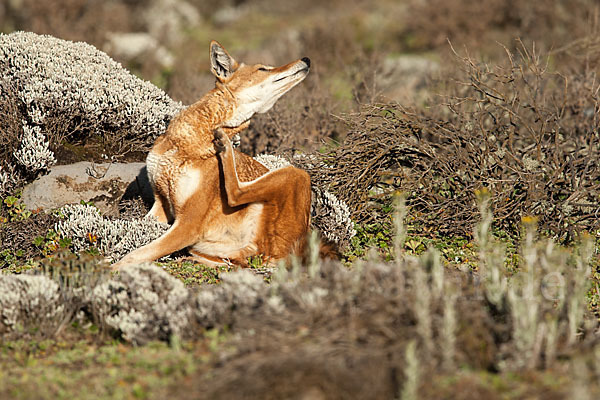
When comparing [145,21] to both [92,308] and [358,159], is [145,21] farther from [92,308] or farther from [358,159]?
[92,308]

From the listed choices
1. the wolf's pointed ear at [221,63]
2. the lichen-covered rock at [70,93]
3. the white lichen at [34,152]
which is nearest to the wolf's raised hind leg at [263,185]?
the wolf's pointed ear at [221,63]

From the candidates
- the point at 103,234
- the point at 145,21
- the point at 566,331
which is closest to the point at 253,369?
the point at 566,331

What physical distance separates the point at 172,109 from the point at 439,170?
3.82m

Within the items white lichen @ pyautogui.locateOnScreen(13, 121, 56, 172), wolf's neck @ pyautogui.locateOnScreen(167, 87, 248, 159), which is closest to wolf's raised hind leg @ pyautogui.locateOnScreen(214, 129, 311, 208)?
wolf's neck @ pyautogui.locateOnScreen(167, 87, 248, 159)

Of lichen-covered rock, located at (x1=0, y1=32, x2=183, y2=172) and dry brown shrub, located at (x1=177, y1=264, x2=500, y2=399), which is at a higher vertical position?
lichen-covered rock, located at (x1=0, y1=32, x2=183, y2=172)

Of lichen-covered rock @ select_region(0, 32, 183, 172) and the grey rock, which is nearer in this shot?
the grey rock

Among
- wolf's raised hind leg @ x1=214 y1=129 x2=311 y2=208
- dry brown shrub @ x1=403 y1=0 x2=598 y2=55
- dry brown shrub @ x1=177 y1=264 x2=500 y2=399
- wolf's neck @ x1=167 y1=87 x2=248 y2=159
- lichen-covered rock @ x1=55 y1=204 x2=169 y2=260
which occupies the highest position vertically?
dry brown shrub @ x1=403 y1=0 x2=598 y2=55

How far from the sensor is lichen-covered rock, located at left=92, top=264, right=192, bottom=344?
15.5 ft

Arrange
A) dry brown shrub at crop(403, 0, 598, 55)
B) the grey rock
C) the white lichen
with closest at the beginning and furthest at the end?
the white lichen < the grey rock < dry brown shrub at crop(403, 0, 598, 55)

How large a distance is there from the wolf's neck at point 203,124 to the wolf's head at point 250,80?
0.08 metres

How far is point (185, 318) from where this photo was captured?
15.2 ft

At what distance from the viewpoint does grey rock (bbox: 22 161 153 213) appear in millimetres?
7836

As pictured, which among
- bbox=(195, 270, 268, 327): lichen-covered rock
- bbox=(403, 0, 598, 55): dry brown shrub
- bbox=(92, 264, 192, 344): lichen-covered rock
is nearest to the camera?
bbox=(195, 270, 268, 327): lichen-covered rock

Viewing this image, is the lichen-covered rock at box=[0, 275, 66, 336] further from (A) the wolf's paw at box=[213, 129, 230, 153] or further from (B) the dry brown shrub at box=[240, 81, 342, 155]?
(B) the dry brown shrub at box=[240, 81, 342, 155]
